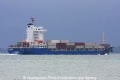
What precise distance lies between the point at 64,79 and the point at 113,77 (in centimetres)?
402

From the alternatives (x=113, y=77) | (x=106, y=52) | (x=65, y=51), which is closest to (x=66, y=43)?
A: (x=65, y=51)

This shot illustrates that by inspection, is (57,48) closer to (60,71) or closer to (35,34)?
(35,34)

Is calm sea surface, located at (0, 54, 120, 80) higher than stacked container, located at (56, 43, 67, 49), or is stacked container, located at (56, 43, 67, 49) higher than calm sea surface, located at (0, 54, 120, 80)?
stacked container, located at (56, 43, 67, 49)

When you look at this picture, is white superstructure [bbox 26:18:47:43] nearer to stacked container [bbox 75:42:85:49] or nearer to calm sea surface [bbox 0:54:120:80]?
stacked container [bbox 75:42:85:49]

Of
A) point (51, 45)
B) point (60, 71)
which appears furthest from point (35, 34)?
point (60, 71)

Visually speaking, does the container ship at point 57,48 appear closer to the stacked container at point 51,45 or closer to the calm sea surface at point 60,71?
the stacked container at point 51,45

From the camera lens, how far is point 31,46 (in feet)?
308

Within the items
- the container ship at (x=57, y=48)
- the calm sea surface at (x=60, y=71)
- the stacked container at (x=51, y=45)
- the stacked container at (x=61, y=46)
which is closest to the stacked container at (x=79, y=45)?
the container ship at (x=57, y=48)

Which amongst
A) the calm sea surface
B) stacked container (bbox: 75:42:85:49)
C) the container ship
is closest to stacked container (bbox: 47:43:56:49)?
the container ship

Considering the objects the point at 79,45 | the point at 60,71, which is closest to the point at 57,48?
the point at 79,45

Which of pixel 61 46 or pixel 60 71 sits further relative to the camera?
pixel 61 46

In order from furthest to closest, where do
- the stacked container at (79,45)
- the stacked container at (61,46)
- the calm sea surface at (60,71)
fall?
the stacked container at (79,45) → the stacked container at (61,46) → the calm sea surface at (60,71)

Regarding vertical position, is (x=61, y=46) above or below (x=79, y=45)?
below

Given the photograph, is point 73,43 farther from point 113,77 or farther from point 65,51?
point 113,77
